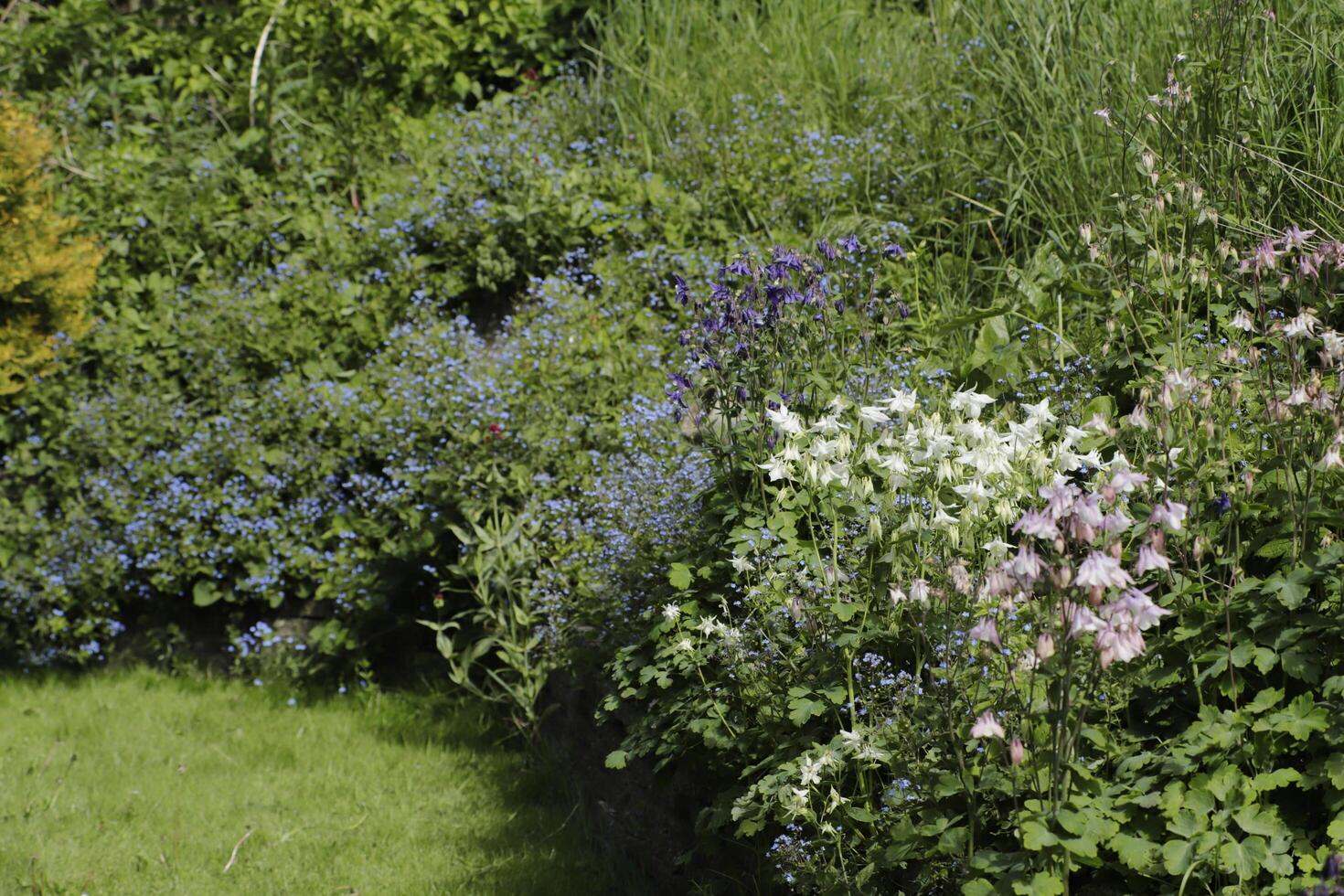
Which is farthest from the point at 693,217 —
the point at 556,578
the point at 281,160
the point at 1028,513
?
the point at 1028,513

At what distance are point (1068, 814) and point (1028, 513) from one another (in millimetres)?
545

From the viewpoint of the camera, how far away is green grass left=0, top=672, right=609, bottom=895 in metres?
3.87

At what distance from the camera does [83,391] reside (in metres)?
5.99

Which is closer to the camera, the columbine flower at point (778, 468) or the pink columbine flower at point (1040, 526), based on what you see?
the pink columbine flower at point (1040, 526)

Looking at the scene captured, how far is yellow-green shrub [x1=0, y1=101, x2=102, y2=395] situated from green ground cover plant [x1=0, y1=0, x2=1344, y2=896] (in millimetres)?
150

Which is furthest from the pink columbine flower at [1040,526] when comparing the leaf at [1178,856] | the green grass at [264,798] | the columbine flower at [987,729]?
the green grass at [264,798]

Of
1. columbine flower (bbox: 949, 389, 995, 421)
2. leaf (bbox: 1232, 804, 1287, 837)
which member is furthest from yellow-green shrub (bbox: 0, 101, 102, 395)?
leaf (bbox: 1232, 804, 1287, 837)

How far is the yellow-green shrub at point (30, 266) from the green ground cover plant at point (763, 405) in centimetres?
15

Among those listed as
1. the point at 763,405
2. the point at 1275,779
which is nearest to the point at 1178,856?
the point at 1275,779

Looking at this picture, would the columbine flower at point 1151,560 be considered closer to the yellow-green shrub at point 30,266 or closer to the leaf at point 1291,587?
the leaf at point 1291,587

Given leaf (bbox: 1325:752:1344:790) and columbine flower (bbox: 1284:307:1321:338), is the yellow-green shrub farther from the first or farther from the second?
leaf (bbox: 1325:752:1344:790)

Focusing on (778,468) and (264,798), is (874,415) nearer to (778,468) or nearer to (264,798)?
(778,468)

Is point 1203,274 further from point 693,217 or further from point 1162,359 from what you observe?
point 693,217

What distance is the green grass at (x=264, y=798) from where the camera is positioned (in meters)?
3.87
